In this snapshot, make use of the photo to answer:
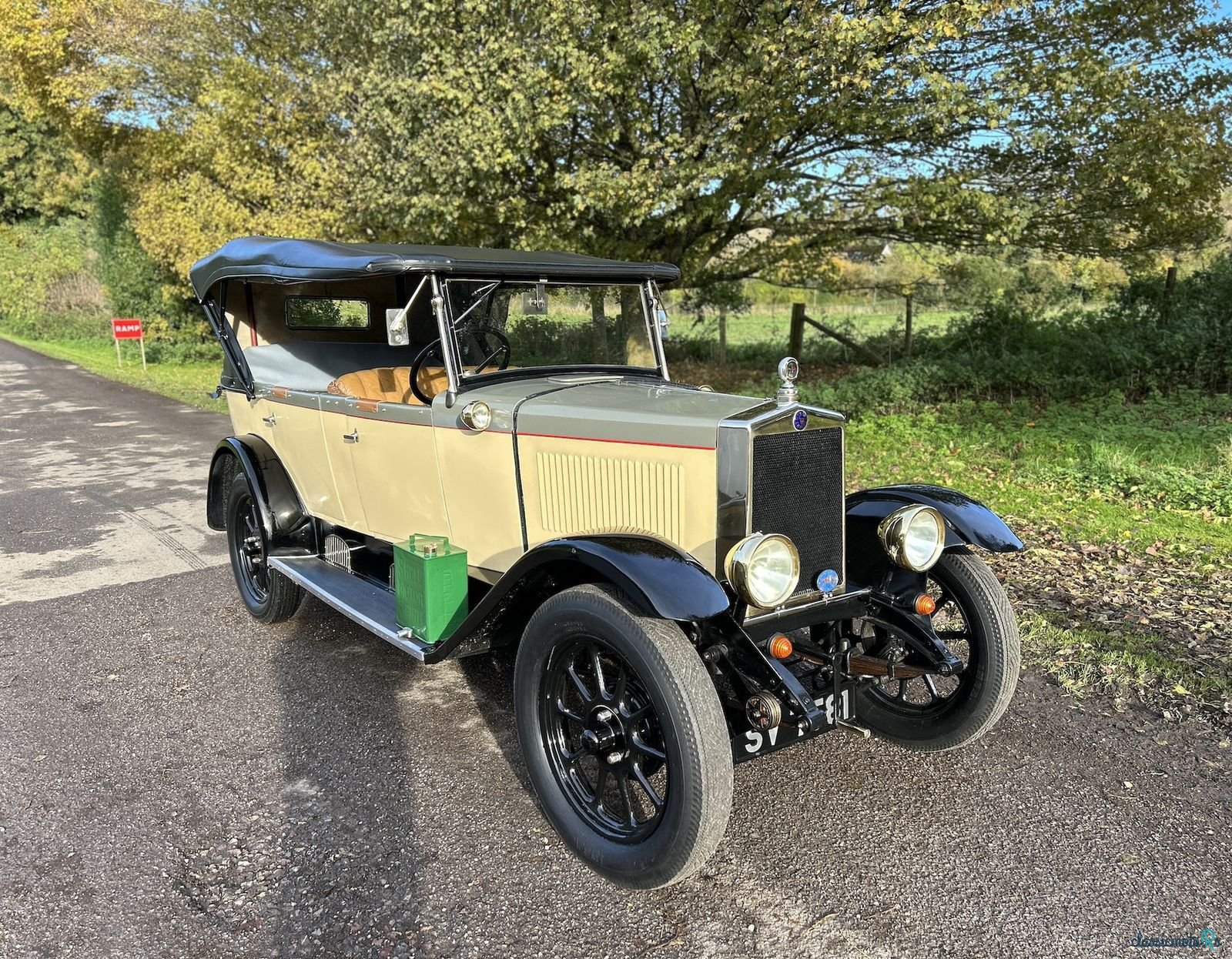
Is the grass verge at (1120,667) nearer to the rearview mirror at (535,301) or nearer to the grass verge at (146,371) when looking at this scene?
the rearview mirror at (535,301)

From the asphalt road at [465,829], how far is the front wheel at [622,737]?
16 cm

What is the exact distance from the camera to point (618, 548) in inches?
108

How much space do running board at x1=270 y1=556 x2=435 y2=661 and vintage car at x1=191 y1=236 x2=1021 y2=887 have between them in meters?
0.02

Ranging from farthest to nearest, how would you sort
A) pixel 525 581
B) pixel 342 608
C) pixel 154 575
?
1. pixel 154 575
2. pixel 342 608
3. pixel 525 581

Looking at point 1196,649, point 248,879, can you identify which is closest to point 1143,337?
point 1196,649

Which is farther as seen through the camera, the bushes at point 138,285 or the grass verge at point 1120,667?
the bushes at point 138,285

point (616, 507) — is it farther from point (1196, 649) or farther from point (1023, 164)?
point (1023, 164)

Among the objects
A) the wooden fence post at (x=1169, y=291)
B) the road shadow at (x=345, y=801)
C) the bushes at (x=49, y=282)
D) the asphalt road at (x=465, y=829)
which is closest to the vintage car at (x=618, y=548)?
the asphalt road at (x=465, y=829)

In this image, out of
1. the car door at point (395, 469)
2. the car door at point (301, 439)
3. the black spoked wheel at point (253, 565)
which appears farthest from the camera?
the black spoked wheel at point (253, 565)

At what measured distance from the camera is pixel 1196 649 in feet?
13.4

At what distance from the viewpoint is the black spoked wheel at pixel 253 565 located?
4.69 m

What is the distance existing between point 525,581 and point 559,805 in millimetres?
770

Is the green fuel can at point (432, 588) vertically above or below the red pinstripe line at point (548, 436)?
below

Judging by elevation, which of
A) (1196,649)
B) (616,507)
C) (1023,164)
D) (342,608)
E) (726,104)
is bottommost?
(1196,649)
